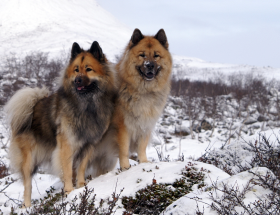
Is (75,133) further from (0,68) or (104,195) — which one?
(0,68)

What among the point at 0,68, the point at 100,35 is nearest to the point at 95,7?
the point at 100,35

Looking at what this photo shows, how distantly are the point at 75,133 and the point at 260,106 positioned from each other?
22953mm

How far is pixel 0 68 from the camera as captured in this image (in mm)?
37938

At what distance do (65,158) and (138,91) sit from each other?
5.34 feet

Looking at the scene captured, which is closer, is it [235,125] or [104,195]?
[104,195]

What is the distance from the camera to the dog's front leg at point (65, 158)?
4.27 m

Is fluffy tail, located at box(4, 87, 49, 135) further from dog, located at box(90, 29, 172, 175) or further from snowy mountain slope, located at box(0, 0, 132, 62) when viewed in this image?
snowy mountain slope, located at box(0, 0, 132, 62)

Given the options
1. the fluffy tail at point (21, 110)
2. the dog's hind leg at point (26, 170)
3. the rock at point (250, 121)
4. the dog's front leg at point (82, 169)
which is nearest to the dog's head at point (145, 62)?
the dog's front leg at point (82, 169)

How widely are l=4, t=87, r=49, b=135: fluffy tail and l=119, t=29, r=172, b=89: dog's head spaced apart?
178cm

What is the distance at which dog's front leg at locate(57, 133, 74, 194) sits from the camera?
4270 mm

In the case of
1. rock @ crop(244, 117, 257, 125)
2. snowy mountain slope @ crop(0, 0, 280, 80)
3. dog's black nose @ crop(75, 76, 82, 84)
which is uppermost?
snowy mountain slope @ crop(0, 0, 280, 80)

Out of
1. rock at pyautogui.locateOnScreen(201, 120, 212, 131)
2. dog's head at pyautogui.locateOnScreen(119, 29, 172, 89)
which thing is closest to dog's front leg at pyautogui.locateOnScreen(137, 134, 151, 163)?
dog's head at pyautogui.locateOnScreen(119, 29, 172, 89)

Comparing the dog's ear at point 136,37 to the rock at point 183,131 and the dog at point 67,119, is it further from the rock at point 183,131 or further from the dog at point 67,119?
the rock at point 183,131

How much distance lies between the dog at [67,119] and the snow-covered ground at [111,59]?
1.79 feet
